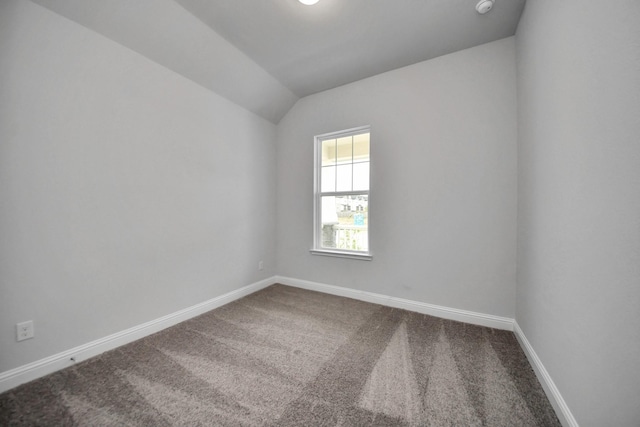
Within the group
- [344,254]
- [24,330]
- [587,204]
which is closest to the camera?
[587,204]

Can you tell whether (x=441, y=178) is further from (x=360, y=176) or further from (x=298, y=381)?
(x=298, y=381)

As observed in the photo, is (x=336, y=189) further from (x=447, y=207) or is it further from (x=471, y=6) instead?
(x=471, y=6)

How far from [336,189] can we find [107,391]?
8.96 ft

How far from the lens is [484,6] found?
181 centimetres

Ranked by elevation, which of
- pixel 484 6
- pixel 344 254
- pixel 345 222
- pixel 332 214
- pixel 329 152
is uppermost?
pixel 484 6

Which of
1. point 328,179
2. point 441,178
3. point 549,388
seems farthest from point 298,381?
point 328,179

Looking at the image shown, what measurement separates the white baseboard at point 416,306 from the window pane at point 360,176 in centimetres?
131

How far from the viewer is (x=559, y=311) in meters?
1.29

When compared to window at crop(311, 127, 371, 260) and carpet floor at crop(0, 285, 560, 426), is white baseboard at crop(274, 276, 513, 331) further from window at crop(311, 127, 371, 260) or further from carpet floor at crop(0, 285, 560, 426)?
window at crop(311, 127, 371, 260)

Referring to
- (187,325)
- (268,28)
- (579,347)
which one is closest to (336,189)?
(268,28)

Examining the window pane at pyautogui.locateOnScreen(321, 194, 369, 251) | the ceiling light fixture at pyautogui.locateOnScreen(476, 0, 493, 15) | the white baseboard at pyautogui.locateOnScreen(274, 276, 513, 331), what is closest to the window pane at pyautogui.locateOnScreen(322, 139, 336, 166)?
the window pane at pyautogui.locateOnScreen(321, 194, 369, 251)

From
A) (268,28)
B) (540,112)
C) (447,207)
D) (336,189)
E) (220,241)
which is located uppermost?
(268,28)

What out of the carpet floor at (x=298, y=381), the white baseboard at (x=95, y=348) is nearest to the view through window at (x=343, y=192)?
the carpet floor at (x=298, y=381)

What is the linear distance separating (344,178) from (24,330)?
9.87 ft
